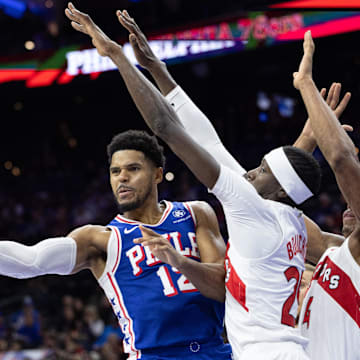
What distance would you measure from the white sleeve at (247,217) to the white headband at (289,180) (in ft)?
0.52

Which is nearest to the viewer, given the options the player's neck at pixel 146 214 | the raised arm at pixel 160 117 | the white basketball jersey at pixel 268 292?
the raised arm at pixel 160 117

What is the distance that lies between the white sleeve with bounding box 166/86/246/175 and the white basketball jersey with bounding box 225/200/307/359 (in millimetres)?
662

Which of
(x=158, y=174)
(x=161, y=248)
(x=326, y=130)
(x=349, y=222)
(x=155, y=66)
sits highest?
(x=155, y=66)

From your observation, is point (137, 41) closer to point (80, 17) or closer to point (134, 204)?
point (80, 17)

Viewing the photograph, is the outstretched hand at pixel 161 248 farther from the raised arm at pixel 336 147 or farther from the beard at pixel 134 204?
the raised arm at pixel 336 147

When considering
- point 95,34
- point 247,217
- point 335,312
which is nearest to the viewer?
point 247,217

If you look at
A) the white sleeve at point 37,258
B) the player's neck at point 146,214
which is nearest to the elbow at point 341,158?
the player's neck at point 146,214

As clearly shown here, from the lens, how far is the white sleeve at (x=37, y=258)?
3.17m

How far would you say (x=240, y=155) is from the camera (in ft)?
45.9

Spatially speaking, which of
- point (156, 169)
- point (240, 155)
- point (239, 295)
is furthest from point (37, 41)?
point (239, 295)

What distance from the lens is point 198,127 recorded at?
3486 mm

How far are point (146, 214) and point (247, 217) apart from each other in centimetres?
109

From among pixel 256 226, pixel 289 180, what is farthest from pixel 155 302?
pixel 289 180

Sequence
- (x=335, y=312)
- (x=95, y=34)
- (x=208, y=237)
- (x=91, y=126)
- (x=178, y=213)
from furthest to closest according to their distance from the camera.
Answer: (x=91, y=126), (x=178, y=213), (x=208, y=237), (x=335, y=312), (x=95, y=34)
